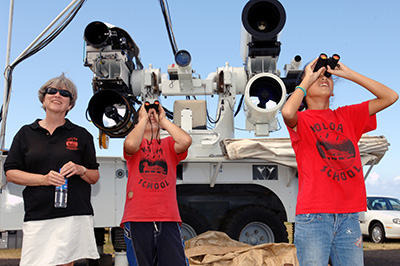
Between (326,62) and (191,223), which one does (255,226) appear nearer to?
(191,223)

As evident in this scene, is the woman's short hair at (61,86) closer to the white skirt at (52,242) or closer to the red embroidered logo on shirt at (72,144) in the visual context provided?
the red embroidered logo on shirt at (72,144)


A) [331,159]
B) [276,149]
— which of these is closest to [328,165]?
[331,159]

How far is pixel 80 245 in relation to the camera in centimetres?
263

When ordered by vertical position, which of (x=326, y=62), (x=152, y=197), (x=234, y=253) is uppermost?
(x=326, y=62)

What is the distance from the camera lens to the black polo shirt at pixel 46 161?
8.48 feet

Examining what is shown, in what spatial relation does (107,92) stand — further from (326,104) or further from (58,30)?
(326,104)

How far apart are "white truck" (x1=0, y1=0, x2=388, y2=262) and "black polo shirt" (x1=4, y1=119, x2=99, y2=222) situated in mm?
2260

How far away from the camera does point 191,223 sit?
5.49 meters

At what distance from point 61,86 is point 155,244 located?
1.31 meters

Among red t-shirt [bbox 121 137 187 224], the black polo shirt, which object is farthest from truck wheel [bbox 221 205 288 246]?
the black polo shirt

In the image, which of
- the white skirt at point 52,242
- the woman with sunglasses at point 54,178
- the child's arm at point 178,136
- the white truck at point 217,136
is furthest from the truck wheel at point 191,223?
the white skirt at point 52,242

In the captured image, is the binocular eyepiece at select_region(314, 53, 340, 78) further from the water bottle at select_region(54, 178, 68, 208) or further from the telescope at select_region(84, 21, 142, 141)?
the telescope at select_region(84, 21, 142, 141)

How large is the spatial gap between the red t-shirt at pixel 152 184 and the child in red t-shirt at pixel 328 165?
96 centimetres

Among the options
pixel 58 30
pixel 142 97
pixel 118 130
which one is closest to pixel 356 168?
pixel 118 130
